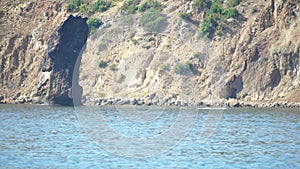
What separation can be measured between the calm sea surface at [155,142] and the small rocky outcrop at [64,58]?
1938cm

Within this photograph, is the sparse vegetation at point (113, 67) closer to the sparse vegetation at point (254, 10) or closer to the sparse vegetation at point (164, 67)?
the sparse vegetation at point (164, 67)

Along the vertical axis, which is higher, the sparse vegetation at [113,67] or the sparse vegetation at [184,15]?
the sparse vegetation at [184,15]

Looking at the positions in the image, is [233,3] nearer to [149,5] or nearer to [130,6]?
[149,5]

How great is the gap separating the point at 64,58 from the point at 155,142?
1747 inches

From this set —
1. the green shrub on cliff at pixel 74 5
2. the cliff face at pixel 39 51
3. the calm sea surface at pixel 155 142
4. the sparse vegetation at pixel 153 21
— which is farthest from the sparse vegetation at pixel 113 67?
the calm sea surface at pixel 155 142

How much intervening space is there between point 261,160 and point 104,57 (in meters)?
63.5

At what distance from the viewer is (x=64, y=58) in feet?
282

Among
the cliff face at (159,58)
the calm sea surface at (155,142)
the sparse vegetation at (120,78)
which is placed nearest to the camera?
the calm sea surface at (155,142)

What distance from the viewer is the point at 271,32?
289 feet

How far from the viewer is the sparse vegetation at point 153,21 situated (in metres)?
99.6

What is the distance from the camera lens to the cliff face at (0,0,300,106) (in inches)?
3327

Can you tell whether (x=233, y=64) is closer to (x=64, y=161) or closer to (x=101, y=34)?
(x=101, y=34)

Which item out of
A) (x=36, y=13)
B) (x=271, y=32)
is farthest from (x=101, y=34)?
(x=271, y=32)

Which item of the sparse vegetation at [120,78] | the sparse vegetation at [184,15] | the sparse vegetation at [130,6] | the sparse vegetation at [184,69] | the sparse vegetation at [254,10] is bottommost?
the sparse vegetation at [120,78]
